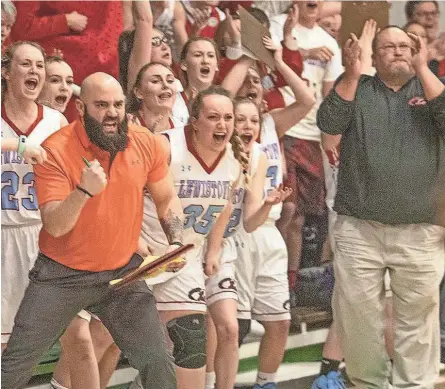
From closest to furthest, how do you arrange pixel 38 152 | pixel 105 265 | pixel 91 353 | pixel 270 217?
pixel 38 152
pixel 105 265
pixel 91 353
pixel 270 217

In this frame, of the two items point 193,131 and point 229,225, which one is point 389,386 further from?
point 193,131

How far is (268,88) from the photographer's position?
5238mm

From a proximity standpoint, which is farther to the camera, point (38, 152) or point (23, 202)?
point (23, 202)

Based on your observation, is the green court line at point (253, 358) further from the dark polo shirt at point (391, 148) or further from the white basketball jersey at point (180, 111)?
the white basketball jersey at point (180, 111)

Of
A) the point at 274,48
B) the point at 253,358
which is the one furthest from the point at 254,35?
the point at 253,358

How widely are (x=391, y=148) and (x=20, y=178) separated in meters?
1.60

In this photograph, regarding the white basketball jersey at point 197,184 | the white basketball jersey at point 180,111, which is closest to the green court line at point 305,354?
the white basketball jersey at point 197,184

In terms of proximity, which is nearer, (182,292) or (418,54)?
(182,292)

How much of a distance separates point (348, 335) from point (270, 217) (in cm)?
63

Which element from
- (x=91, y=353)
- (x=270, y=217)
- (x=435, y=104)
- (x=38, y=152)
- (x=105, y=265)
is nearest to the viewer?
(x=38, y=152)

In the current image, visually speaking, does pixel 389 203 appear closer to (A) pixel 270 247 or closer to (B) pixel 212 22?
(A) pixel 270 247

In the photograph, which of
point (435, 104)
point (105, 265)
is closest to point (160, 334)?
point (105, 265)

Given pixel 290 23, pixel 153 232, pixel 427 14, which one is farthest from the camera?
pixel 427 14

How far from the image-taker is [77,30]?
476 cm
